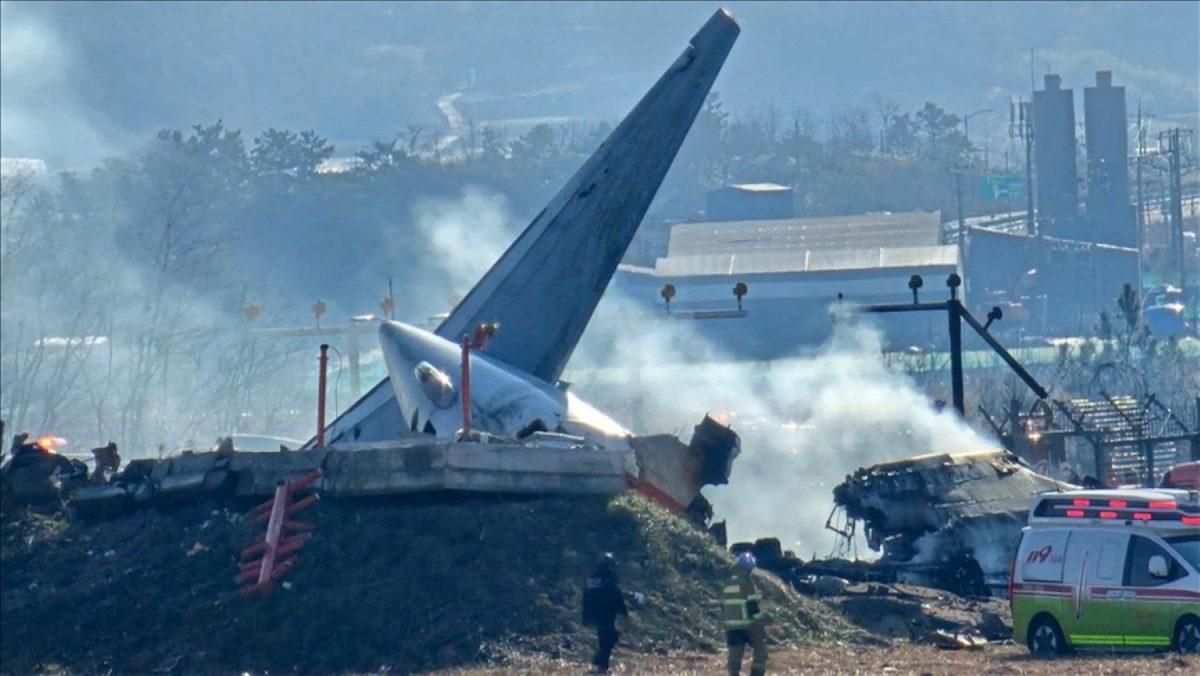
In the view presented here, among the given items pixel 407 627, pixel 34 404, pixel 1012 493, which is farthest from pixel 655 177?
pixel 34 404

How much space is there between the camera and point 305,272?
127 meters

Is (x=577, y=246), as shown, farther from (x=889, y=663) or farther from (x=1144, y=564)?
(x=889, y=663)

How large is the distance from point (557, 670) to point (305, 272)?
106206mm

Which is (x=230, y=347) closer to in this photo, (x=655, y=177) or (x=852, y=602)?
(x=655, y=177)

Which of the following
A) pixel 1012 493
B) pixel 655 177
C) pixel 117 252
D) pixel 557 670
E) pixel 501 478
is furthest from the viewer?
pixel 117 252

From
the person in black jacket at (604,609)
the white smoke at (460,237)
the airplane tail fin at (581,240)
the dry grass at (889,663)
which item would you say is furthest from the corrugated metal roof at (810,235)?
the person in black jacket at (604,609)

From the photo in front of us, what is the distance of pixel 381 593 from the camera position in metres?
24.8

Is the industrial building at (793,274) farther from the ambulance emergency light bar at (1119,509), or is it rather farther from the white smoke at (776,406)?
the ambulance emergency light bar at (1119,509)

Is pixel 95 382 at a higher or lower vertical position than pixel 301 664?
higher

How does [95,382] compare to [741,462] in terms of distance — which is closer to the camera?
[741,462]

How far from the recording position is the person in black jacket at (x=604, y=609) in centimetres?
2228

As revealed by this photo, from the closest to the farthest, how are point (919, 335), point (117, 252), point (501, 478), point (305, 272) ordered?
point (501, 478) < point (919, 335) < point (117, 252) < point (305, 272)

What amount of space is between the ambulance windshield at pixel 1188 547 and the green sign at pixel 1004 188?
316 ft

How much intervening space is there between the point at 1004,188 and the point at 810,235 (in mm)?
19340
